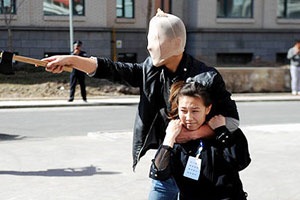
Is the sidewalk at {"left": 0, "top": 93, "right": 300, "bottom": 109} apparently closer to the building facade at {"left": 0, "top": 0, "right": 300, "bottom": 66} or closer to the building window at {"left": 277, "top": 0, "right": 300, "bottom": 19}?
the building facade at {"left": 0, "top": 0, "right": 300, "bottom": 66}

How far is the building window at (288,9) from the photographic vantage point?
29.8m

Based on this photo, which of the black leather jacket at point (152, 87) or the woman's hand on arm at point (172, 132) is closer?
the woman's hand on arm at point (172, 132)

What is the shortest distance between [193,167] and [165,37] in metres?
0.80

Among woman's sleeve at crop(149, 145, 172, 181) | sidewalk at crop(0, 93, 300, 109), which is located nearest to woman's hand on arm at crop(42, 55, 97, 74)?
woman's sleeve at crop(149, 145, 172, 181)

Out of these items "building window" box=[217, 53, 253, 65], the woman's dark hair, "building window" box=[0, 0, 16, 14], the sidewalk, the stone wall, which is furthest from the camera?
"building window" box=[217, 53, 253, 65]

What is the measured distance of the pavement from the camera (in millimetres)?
6219

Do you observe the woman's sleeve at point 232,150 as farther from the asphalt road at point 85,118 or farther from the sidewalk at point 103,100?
the sidewalk at point 103,100

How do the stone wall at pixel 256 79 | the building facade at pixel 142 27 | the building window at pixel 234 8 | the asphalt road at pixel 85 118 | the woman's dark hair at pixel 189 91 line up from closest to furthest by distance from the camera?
the woman's dark hair at pixel 189 91 → the asphalt road at pixel 85 118 → the stone wall at pixel 256 79 → the building facade at pixel 142 27 → the building window at pixel 234 8

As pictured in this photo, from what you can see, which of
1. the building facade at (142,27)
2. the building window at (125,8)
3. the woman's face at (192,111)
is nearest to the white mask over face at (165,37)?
the woman's face at (192,111)

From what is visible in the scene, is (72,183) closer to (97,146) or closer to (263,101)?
(97,146)

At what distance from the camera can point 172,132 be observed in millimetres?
3359

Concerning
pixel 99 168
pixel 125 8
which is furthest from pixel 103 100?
pixel 99 168

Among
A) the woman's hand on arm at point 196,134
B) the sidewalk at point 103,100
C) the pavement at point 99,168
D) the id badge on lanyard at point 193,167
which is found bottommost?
the sidewalk at point 103,100

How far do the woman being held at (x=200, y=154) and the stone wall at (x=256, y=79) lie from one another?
17.6 metres
